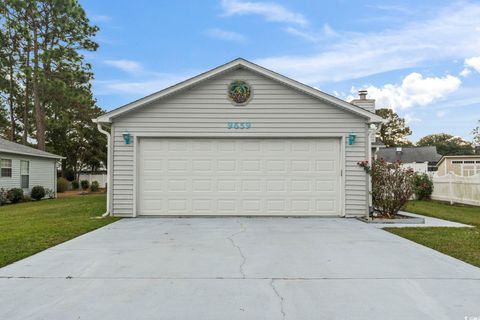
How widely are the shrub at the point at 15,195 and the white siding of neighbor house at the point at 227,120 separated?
10490mm

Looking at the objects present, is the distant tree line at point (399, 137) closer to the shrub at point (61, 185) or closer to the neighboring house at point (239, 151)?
the shrub at point (61, 185)

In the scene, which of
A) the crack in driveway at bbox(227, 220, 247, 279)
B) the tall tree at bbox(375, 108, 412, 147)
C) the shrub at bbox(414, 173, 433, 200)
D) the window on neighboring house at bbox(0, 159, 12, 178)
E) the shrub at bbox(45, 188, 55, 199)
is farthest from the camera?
the tall tree at bbox(375, 108, 412, 147)

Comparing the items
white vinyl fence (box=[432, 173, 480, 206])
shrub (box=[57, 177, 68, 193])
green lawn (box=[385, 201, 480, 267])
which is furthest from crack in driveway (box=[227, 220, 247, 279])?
shrub (box=[57, 177, 68, 193])

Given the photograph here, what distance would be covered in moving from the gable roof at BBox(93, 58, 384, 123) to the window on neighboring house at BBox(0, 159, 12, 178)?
10.5m

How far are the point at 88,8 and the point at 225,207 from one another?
2328 cm

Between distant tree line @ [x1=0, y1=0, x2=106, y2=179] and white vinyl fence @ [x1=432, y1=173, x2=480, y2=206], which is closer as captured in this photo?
white vinyl fence @ [x1=432, y1=173, x2=480, y2=206]

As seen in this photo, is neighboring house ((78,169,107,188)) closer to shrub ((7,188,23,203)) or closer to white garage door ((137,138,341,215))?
shrub ((7,188,23,203))

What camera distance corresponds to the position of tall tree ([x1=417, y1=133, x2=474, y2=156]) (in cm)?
6042

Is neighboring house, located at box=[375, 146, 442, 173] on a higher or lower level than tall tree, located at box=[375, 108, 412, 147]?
lower

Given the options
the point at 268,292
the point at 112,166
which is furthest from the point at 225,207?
the point at 268,292

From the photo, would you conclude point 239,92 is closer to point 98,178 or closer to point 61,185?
point 61,185

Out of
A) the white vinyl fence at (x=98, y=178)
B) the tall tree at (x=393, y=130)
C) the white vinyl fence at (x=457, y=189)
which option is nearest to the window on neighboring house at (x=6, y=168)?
the white vinyl fence at (x=98, y=178)

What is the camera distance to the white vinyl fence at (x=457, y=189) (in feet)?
46.5

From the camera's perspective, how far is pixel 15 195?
17.7 meters
